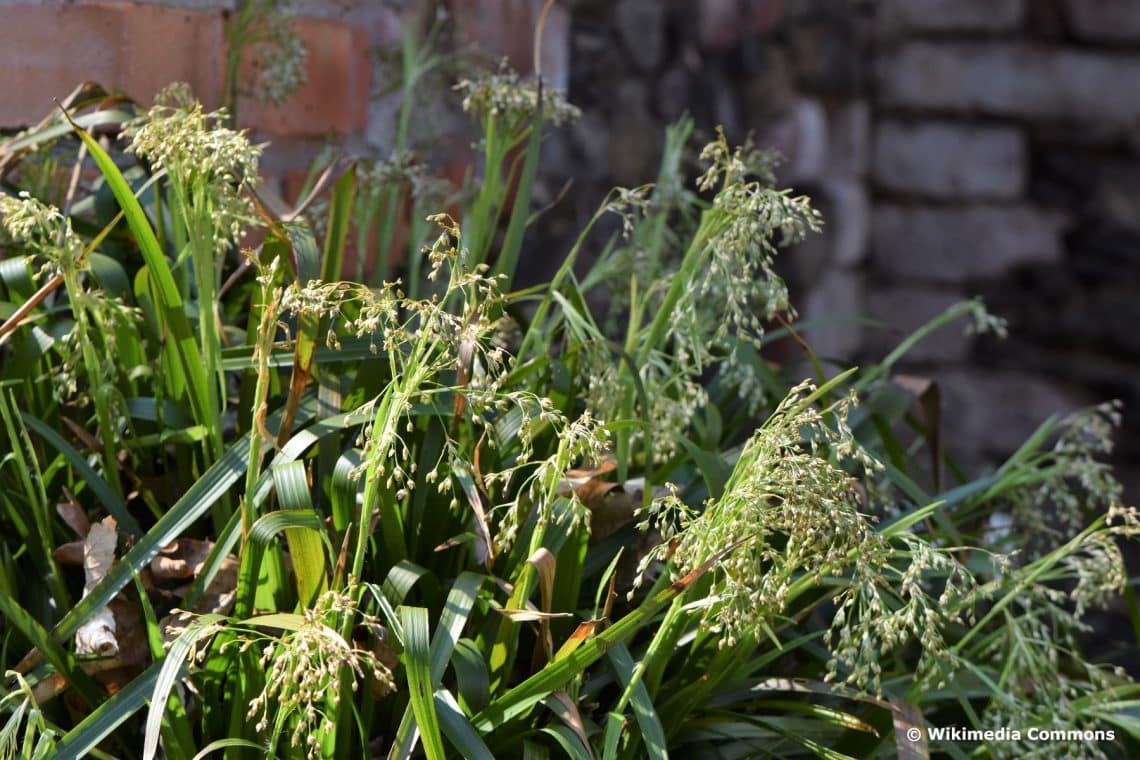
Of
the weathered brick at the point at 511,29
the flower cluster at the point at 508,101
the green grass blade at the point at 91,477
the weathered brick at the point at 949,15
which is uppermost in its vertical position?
the weathered brick at the point at 949,15

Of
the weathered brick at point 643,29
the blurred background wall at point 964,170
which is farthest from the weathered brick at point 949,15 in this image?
the weathered brick at point 643,29

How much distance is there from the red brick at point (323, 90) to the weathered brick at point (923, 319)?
A: 1409 millimetres

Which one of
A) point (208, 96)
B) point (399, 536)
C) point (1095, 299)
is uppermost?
point (208, 96)

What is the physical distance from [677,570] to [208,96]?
772 millimetres

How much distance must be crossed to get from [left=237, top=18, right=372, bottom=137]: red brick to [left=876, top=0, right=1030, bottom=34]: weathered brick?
4.44 feet

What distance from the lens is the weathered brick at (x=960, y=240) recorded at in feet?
7.91

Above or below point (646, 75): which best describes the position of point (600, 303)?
below

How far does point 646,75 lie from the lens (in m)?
1.91

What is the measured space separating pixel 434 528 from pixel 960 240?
191 centimetres

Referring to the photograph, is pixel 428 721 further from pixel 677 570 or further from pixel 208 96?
pixel 208 96

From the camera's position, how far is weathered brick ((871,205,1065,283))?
2412 millimetres

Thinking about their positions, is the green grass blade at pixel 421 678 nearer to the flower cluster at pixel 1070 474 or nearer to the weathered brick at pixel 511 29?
the flower cluster at pixel 1070 474

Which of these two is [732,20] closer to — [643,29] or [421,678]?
[643,29]

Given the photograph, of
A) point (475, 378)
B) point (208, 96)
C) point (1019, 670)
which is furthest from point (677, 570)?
point (208, 96)
